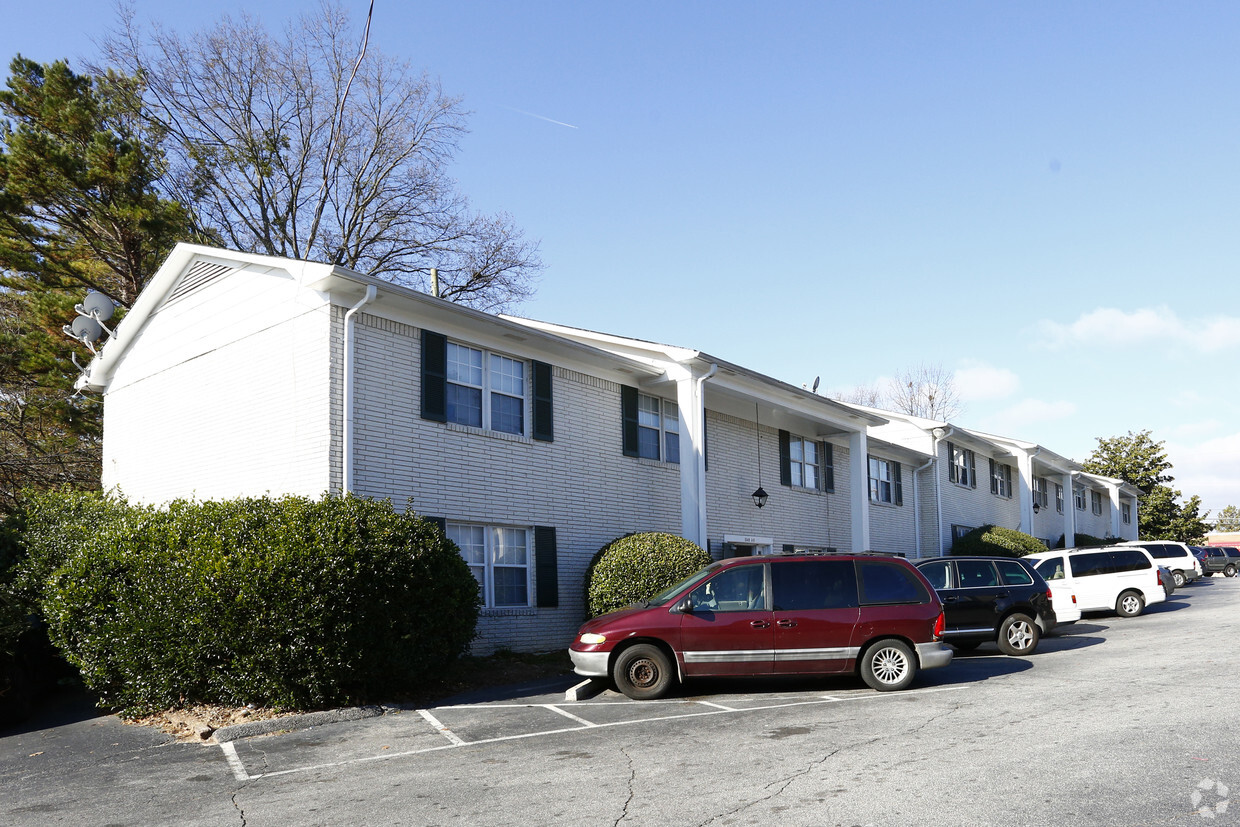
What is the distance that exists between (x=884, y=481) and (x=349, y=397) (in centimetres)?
1866

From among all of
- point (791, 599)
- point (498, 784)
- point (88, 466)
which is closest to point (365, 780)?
point (498, 784)

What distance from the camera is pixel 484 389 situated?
50.7ft

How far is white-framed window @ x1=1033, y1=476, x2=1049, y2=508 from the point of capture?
39103mm

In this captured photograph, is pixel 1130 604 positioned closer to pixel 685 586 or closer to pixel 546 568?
pixel 546 568

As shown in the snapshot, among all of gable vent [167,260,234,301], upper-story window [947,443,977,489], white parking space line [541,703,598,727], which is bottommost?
white parking space line [541,703,598,727]

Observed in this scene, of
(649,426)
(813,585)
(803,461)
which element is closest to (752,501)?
(803,461)

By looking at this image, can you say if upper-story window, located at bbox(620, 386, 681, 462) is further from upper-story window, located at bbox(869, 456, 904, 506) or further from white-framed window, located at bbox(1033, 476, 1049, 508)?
white-framed window, located at bbox(1033, 476, 1049, 508)

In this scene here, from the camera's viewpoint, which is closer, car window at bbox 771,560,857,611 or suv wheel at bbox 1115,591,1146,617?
car window at bbox 771,560,857,611

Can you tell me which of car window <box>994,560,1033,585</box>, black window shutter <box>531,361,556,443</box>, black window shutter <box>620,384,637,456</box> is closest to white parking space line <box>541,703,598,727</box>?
→ black window shutter <box>531,361,556,443</box>

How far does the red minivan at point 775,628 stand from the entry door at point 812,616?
1 cm

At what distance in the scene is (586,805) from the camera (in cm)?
667

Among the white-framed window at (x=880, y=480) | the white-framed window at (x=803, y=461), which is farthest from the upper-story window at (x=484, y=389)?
the white-framed window at (x=880, y=480)

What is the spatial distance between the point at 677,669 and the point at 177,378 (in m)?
9.82

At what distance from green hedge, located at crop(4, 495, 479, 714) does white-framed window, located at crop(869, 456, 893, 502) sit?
57.9ft
